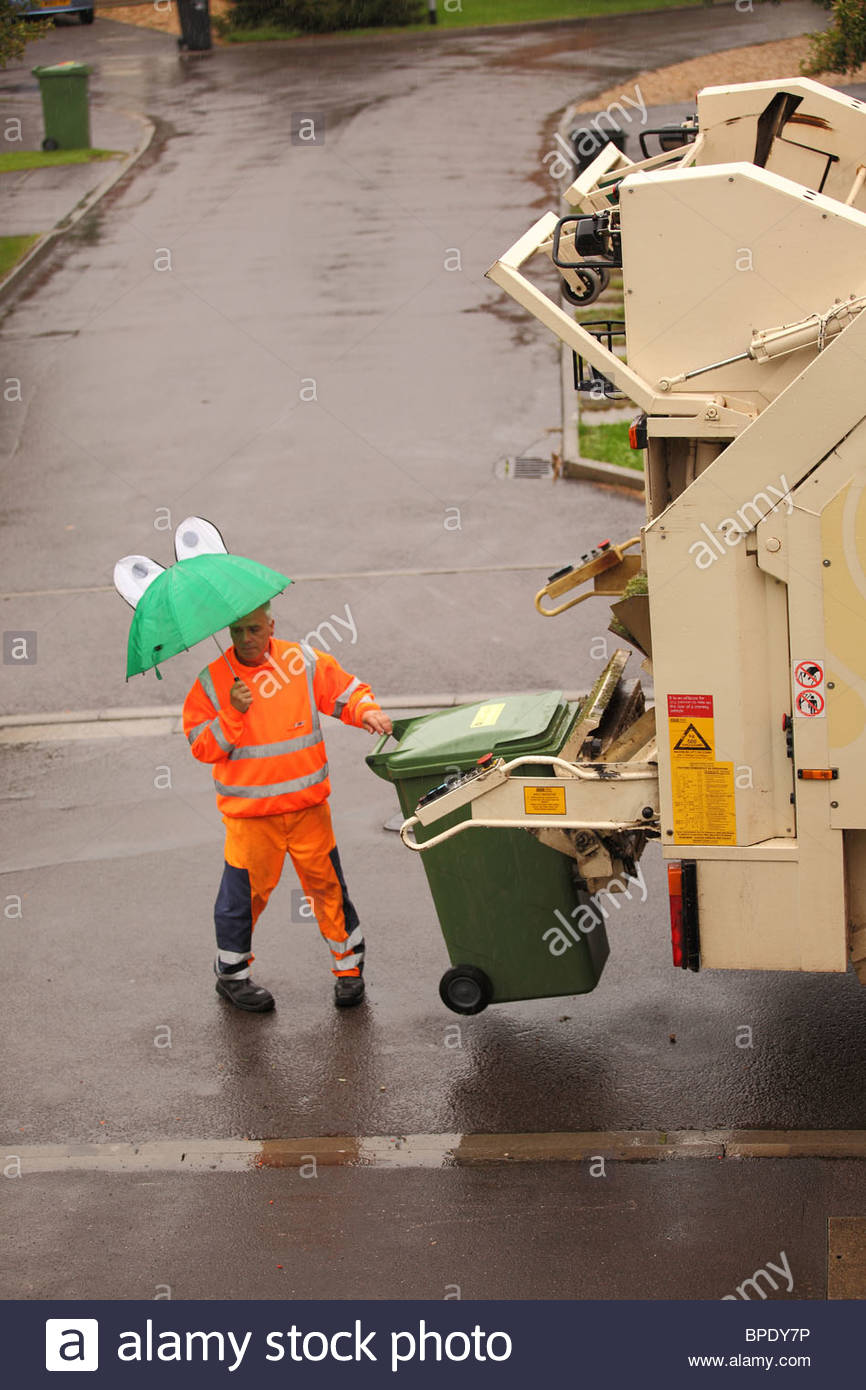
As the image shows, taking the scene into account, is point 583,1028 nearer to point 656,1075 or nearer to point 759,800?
point 656,1075

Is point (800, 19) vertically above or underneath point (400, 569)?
above

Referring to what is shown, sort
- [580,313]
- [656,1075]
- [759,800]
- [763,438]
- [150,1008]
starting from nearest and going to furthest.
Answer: [763,438], [759,800], [656,1075], [150,1008], [580,313]

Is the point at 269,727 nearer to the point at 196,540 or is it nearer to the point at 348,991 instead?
the point at 196,540

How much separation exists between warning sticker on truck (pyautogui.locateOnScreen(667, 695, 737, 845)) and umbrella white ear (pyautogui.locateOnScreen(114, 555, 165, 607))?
2229 mm

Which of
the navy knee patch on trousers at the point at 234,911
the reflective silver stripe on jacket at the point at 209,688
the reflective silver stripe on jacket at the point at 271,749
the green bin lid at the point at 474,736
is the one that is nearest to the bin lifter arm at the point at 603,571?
the green bin lid at the point at 474,736

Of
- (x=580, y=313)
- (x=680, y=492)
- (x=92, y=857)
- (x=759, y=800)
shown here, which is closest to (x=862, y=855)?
(x=759, y=800)

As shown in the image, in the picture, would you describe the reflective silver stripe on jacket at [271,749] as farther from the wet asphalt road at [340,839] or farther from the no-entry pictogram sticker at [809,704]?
the no-entry pictogram sticker at [809,704]

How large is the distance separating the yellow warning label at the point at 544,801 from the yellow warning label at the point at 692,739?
0.45 meters

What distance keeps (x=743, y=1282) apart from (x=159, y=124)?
23239mm

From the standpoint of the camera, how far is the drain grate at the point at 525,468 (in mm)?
12508

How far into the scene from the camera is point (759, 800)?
16.1ft

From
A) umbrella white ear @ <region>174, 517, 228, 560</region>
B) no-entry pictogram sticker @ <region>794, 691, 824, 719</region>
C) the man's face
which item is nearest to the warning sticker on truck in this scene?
no-entry pictogram sticker @ <region>794, 691, 824, 719</region>

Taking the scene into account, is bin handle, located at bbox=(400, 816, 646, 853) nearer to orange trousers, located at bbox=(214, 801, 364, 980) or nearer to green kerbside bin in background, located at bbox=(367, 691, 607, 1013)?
green kerbside bin in background, located at bbox=(367, 691, 607, 1013)

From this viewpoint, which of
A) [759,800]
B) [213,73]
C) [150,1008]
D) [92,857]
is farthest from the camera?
[213,73]
